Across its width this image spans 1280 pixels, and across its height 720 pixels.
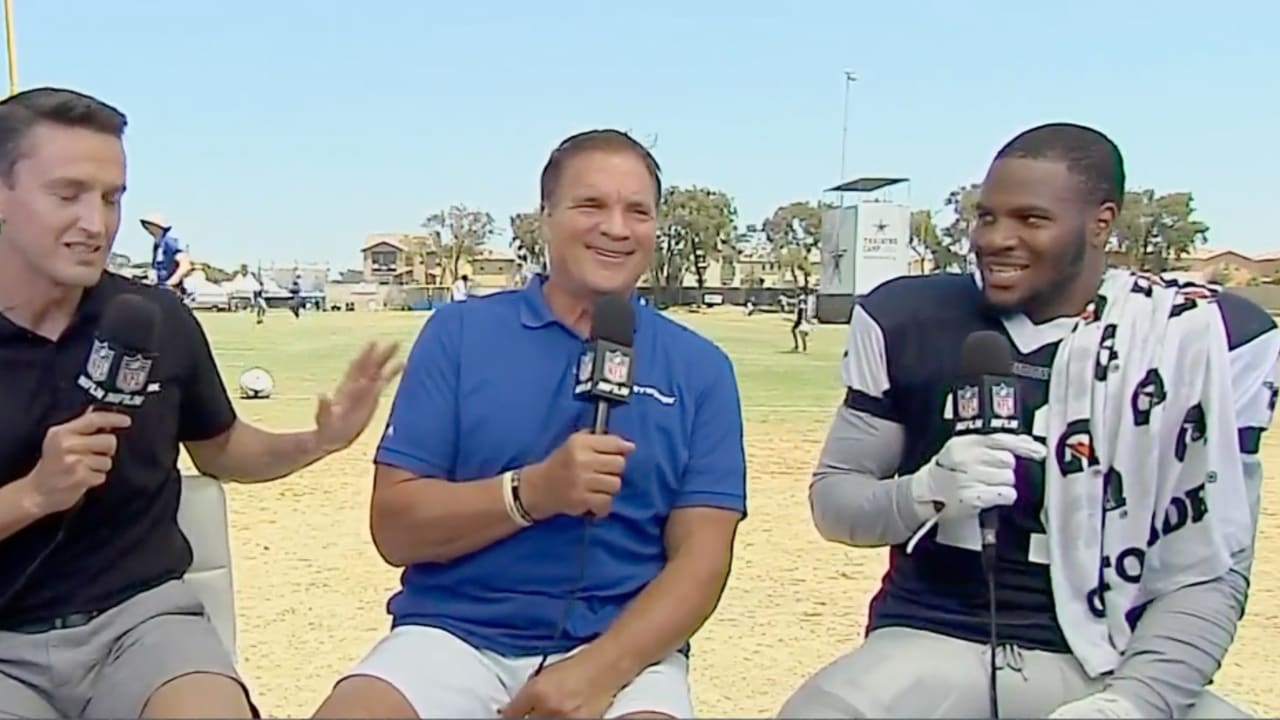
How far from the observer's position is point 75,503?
2.45 metres

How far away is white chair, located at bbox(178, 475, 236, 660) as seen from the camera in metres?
2.93

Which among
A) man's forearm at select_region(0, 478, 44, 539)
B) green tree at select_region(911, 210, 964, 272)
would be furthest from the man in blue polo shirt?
green tree at select_region(911, 210, 964, 272)

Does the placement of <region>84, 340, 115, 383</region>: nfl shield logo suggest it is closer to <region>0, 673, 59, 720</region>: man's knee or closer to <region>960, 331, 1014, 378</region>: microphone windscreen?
<region>0, 673, 59, 720</region>: man's knee

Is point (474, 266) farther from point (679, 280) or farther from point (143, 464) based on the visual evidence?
point (143, 464)

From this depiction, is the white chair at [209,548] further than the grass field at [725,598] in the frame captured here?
No

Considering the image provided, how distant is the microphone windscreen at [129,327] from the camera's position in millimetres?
2334

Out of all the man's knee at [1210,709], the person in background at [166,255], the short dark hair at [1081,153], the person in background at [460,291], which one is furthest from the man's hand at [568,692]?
the person in background at [166,255]

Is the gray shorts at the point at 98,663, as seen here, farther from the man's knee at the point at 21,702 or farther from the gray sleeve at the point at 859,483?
the gray sleeve at the point at 859,483

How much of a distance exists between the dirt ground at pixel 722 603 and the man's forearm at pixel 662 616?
203 centimetres

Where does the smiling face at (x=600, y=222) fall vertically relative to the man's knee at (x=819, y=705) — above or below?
above

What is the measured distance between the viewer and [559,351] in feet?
8.93

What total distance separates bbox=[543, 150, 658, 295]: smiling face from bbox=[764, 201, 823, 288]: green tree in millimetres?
71097

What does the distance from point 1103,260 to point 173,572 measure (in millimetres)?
2064

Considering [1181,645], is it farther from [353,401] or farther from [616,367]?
[353,401]
